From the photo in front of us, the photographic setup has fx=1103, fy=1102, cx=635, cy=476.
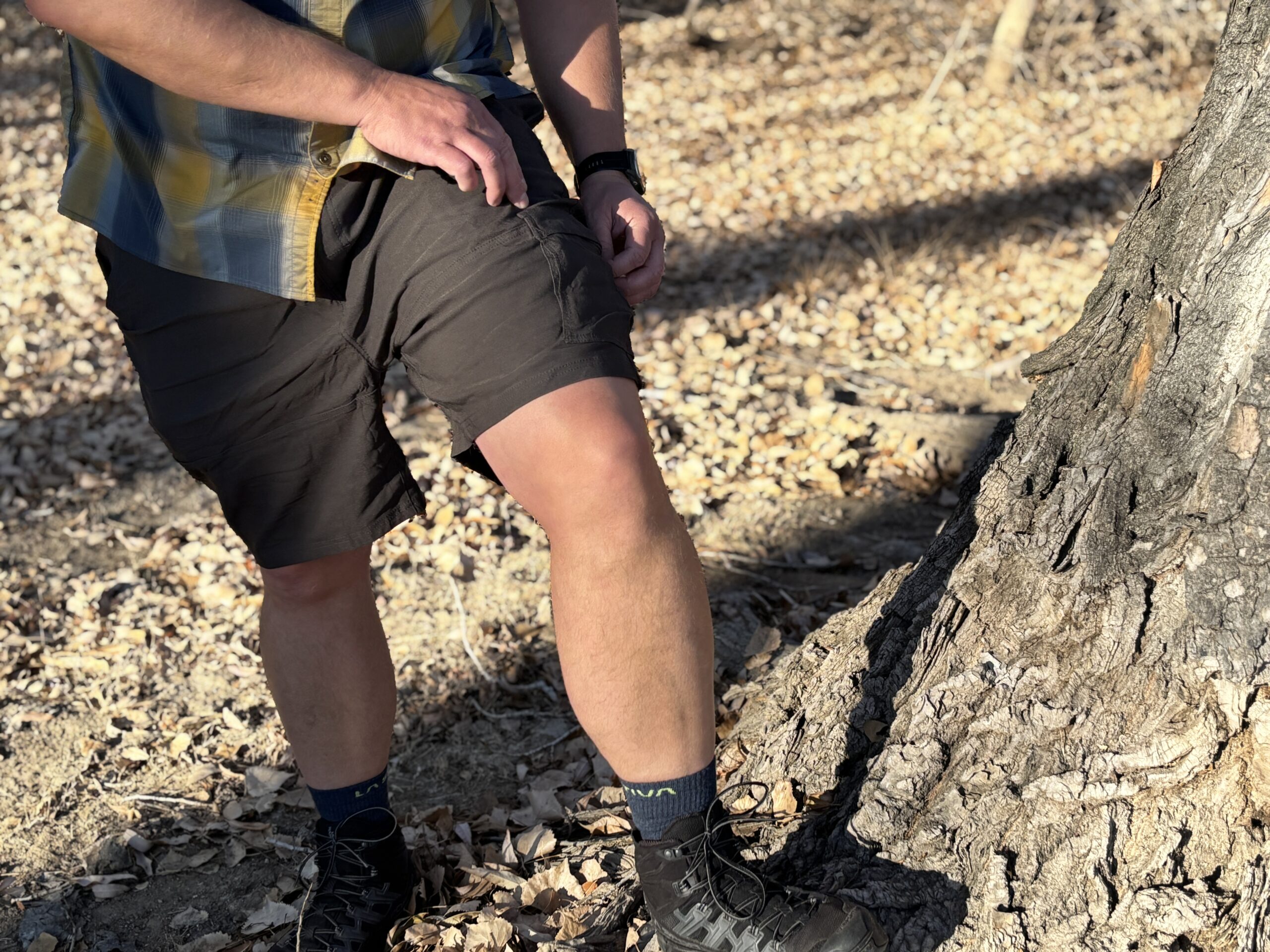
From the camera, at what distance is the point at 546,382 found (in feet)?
5.18

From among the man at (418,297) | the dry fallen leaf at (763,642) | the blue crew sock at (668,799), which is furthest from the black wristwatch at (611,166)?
the dry fallen leaf at (763,642)

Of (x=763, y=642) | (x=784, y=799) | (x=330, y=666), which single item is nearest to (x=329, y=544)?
(x=330, y=666)

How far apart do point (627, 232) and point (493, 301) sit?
0.39 m

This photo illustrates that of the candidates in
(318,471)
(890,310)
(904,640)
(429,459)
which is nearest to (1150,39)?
(890,310)

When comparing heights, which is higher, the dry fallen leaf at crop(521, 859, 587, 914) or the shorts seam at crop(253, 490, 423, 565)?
the shorts seam at crop(253, 490, 423, 565)

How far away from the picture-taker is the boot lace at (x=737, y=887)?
1.73m

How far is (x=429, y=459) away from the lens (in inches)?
177

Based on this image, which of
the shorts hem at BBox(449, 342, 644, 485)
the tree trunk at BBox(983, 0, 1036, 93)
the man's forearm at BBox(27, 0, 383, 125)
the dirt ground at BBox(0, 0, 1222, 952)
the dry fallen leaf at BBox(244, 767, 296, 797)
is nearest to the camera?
the man's forearm at BBox(27, 0, 383, 125)

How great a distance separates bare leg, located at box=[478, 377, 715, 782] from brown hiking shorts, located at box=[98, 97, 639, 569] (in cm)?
6

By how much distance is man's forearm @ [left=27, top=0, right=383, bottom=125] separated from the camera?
1.47m

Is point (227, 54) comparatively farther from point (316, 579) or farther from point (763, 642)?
point (763, 642)

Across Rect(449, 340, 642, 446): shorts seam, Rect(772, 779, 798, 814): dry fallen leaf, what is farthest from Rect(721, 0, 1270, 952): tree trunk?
Rect(449, 340, 642, 446): shorts seam

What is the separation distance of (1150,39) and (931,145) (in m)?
3.41

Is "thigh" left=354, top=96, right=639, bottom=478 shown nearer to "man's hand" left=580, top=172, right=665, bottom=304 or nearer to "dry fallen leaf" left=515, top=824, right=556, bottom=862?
"man's hand" left=580, top=172, right=665, bottom=304
